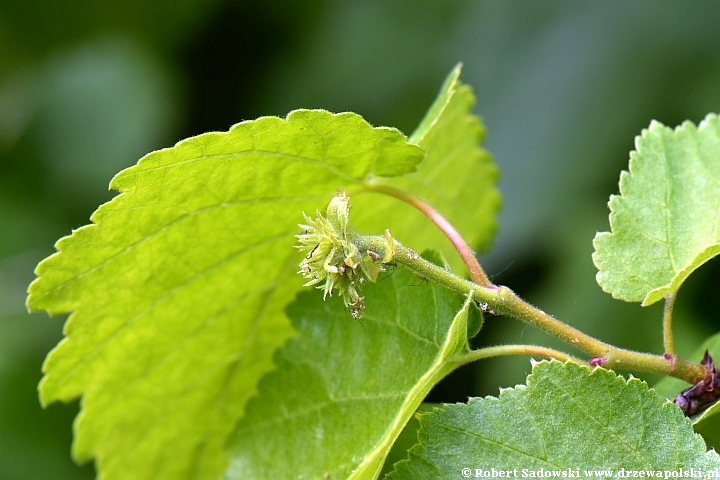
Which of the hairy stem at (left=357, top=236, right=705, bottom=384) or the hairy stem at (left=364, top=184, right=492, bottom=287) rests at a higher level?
the hairy stem at (left=364, top=184, right=492, bottom=287)

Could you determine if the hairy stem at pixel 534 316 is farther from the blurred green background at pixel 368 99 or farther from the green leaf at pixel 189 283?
the blurred green background at pixel 368 99

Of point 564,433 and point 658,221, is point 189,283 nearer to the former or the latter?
point 564,433

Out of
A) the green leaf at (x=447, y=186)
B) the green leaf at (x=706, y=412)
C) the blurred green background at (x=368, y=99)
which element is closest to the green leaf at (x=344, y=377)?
the green leaf at (x=447, y=186)

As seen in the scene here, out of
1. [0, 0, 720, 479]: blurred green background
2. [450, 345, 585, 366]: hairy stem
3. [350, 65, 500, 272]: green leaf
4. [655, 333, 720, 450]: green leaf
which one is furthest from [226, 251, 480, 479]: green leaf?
[0, 0, 720, 479]: blurred green background

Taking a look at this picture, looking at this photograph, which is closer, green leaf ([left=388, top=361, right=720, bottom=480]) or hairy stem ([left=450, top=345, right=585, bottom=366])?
green leaf ([left=388, top=361, right=720, bottom=480])

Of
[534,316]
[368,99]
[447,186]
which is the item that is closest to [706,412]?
[534,316]

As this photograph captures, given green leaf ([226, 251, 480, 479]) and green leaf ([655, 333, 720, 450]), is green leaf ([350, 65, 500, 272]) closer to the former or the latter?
green leaf ([226, 251, 480, 479])

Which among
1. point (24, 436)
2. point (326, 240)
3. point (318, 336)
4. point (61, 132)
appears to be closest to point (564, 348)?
point (318, 336)
